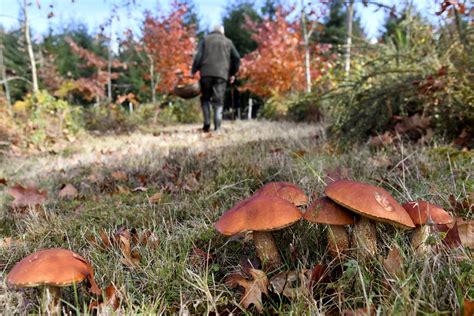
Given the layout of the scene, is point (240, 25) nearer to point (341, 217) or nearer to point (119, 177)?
point (119, 177)

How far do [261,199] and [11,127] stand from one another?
21.4ft

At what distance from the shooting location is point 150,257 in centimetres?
167

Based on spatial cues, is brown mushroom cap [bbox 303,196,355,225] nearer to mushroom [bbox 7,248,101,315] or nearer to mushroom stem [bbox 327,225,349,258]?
mushroom stem [bbox 327,225,349,258]

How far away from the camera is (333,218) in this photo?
1362 mm

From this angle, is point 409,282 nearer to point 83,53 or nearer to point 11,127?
point 11,127

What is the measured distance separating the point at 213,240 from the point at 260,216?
0.58 m

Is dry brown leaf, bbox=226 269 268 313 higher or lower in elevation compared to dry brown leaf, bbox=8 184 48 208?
higher

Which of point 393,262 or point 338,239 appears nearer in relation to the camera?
point 393,262

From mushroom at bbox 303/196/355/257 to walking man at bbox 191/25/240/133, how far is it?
682cm

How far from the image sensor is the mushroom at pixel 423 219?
1.40 meters

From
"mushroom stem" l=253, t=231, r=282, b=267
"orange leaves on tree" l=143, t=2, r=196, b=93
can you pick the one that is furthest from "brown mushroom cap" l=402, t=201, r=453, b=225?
"orange leaves on tree" l=143, t=2, r=196, b=93

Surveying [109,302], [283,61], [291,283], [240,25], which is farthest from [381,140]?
[240,25]

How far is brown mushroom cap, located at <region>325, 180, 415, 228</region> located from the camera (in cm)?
125

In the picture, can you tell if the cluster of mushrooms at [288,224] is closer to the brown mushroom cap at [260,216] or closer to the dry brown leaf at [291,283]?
the brown mushroom cap at [260,216]
